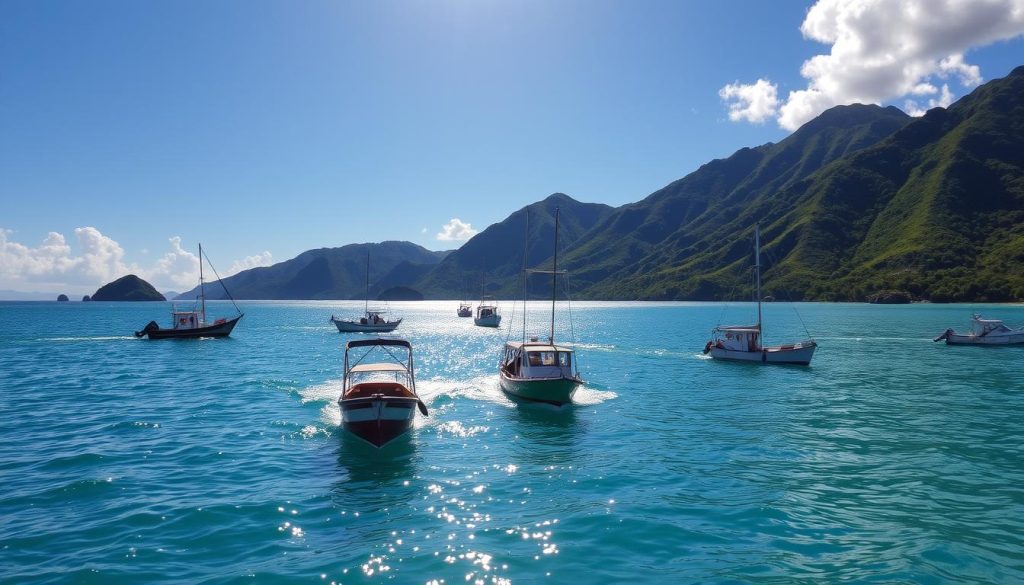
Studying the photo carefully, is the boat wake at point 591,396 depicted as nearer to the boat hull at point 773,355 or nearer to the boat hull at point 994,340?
the boat hull at point 773,355

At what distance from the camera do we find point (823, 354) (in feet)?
224

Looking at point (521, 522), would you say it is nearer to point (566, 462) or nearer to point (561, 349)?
point (566, 462)

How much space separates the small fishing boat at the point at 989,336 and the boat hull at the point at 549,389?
70962mm

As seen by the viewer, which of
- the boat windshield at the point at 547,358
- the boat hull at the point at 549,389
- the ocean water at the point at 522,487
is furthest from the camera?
the boat windshield at the point at 547,358

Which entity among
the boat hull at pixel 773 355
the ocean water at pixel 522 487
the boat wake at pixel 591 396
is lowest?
the boat wake at pixel 591 396

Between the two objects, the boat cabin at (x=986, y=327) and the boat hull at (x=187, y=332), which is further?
the boat hull at (x=187, y=332)

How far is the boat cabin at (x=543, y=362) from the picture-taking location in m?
37.0

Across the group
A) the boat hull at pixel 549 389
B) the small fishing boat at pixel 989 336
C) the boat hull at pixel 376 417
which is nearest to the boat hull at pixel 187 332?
the boat hull at pixel 549 389

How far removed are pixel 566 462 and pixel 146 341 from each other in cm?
9148

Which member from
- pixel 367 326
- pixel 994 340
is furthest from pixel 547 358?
pixel 367 326

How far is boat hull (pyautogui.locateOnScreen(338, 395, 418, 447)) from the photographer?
25.3 meters

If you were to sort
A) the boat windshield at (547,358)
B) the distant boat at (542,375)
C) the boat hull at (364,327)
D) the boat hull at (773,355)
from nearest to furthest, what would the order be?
the distant boat at (542,375), the boat windshield at (547,358), the boat hull at (773,355), the boat hull at (364,327)

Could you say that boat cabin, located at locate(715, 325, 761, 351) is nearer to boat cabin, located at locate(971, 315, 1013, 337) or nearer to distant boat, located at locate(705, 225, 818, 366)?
distant boat, located at locate(705, 225, 818, 366)

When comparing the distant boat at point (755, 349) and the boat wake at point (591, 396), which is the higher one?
the distant boat at point (755, 349)
